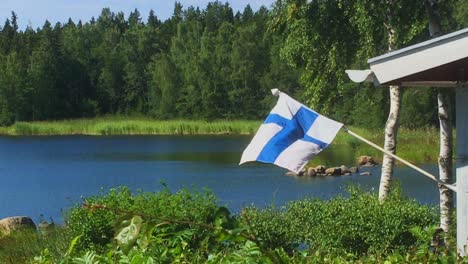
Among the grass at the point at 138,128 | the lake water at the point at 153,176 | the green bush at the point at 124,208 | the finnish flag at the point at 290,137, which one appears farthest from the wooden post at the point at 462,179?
the grass at the point at 138,128

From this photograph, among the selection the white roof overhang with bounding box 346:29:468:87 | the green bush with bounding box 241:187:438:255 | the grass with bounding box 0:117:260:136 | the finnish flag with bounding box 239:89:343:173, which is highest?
the white roof overhang with bounding box 346:29:468:87

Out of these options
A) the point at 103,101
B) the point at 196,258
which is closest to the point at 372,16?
the point at 196,258

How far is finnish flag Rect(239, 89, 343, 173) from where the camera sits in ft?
14.4

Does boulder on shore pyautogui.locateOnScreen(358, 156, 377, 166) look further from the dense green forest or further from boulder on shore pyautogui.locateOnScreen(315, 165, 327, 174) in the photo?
the dense green forest

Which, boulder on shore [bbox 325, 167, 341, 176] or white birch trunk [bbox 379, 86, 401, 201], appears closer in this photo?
white birch trunk [bbox 379, 86, 401, 201]

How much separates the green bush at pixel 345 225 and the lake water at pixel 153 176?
23.5ft

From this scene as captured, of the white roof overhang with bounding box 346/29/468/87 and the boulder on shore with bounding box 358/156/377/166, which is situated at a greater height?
the white roof overhang with bounding box 346/29/468/87

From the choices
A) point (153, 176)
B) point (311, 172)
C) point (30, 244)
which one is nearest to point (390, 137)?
point (30, 244)

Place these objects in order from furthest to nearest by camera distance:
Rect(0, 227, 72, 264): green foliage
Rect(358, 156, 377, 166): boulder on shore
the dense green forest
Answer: the dense green forest < Rect(358, 156, 377, 166): boulder on shore < Rect(0, 227, 72, 264): green foliage

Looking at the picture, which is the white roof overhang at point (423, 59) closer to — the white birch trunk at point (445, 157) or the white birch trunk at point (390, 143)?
the white birch trunk at point (445, 157)

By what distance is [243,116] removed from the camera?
73062 millimetres

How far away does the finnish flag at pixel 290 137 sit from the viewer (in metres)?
4.38

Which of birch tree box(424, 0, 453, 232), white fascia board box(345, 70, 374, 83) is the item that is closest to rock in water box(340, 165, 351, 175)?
birch tree box(424, 0, 453, 232)

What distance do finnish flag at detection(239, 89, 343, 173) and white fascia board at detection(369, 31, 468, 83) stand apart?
1.33 feet
